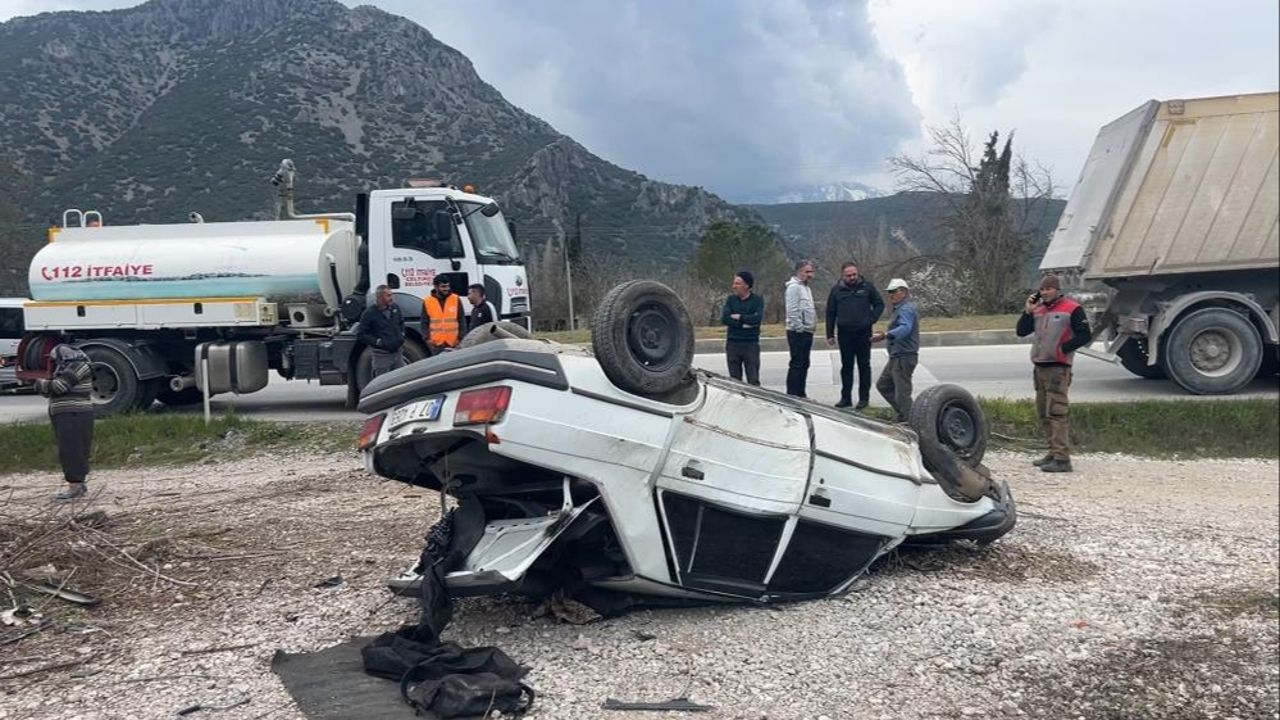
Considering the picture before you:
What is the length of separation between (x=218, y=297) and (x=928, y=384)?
9.07 m

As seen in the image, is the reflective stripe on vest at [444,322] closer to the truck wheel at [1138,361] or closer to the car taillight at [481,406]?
the car taillight at [481,406]

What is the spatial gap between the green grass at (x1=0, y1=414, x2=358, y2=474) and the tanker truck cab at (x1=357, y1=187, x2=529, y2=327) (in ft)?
6.29

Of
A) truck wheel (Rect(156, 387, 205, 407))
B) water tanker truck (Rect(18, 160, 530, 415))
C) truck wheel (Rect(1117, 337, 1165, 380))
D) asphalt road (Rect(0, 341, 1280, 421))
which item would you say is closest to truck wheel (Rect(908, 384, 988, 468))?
truck wheel (Rect(1117, 337, 1165, 380))

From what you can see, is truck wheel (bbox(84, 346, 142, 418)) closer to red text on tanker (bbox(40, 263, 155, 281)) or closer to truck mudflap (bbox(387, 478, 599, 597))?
red text on tanker (bbox(40, 263, 155, 281))

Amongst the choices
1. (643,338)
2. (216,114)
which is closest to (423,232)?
(216,114)

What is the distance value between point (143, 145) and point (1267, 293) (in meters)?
12.7

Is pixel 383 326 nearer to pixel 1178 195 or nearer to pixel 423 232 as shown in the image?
pixel 423 232

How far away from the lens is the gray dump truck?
2316 millimetres

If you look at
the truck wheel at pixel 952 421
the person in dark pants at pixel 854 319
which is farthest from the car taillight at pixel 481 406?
the person in dark pants at pixel 854 319

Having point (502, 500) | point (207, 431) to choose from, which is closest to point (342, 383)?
point (207, 431)

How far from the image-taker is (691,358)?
12.8ft

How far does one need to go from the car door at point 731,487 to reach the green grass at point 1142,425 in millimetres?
3577

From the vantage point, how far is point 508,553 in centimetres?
367

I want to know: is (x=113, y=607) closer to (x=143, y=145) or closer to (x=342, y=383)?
(x=342, y=383)
